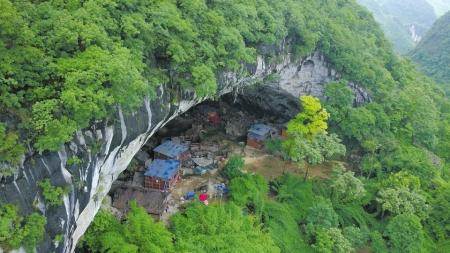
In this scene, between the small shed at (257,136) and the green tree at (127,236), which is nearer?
the green tree at (127,236)

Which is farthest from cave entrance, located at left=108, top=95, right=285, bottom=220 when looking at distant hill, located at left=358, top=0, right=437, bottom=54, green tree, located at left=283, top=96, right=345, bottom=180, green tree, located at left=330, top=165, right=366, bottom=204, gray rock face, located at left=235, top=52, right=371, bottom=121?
distant hill, located at left=358, top=0, right=437, bottom=54

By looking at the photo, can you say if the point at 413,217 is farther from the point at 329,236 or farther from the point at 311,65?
the point at 311,65

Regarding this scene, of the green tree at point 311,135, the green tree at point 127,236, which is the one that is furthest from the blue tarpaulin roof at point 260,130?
the green tree at point 127,236

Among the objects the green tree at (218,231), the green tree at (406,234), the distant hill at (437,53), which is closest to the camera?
the green tree at (218,231)

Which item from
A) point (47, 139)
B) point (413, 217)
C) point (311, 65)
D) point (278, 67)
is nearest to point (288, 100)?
point (311, 65)

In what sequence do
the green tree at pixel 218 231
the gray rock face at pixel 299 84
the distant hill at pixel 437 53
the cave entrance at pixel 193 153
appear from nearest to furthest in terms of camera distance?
the green tree at pixel 218 231 → the cave entrance at pixel 193 153 → the gray rock face at pixel 299 84 → the distant hill at pixel 437 53

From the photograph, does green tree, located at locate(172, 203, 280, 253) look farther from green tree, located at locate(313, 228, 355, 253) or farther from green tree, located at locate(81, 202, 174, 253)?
green tree, located at locate(313, 228, 355, 253)

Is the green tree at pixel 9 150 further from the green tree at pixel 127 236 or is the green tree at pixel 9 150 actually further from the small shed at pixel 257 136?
the small shed at pixel 257 136
